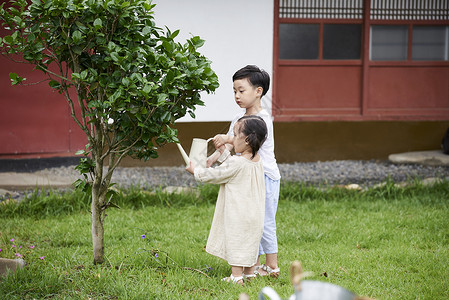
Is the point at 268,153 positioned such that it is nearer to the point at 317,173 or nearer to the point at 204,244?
the point at 204,244

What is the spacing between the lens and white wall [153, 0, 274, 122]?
754 centimetres

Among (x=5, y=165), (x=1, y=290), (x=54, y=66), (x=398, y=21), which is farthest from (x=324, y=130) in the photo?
(x=1, y=290)

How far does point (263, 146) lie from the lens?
3.62 m

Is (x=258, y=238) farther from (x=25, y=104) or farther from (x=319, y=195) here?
(x=25, y=104)

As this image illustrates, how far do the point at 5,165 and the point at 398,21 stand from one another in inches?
240

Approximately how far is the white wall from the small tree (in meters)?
4.18

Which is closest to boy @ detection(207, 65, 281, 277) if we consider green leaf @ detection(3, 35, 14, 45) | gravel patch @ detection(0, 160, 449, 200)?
green leaf @ detection(3, 35, 14, 45)

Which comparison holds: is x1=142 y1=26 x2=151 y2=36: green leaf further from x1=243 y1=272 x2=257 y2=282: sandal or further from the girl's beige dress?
x1=243 y1=272 x2=257 y2=282: sandal

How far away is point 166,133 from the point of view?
10.8 feet

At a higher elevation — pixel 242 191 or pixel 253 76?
pixel 253 76

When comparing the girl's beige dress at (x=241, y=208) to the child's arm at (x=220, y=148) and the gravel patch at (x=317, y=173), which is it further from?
the gravel patch at (x=317, y=173)

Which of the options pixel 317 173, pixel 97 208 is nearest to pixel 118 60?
pixel 97 208

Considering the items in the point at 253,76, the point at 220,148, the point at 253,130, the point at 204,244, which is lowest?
the point at 204,244

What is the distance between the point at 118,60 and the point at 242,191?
1076 millimetres
